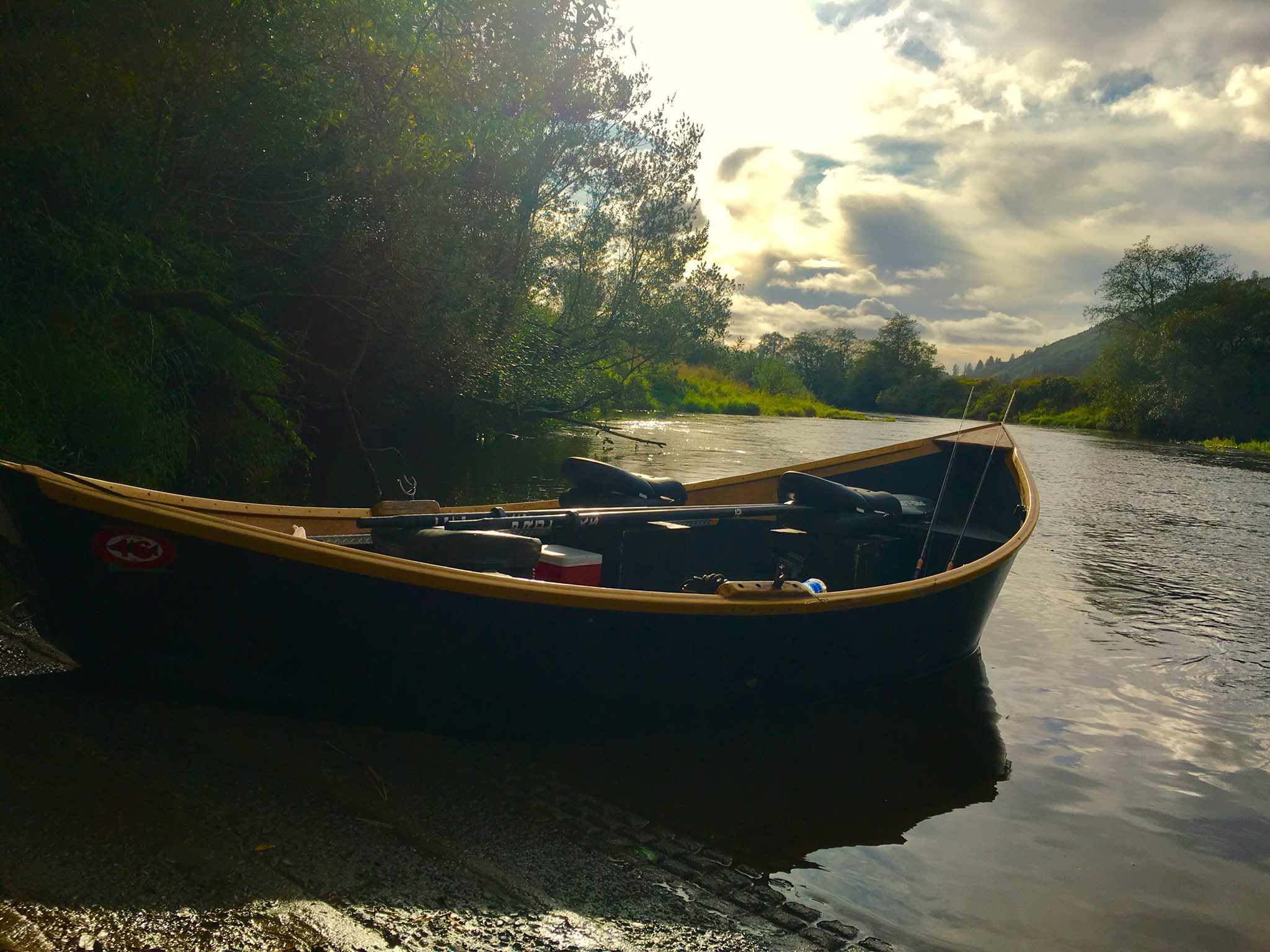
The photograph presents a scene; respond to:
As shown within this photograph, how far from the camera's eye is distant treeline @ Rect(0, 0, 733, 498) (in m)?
6.76

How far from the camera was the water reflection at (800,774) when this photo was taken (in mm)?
4082

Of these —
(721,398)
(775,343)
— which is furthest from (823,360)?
(721,398)

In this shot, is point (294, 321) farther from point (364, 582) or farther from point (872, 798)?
point (872, 798)

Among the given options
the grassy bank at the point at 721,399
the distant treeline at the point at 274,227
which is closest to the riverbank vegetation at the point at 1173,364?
the grassy bank at the point at 721,399

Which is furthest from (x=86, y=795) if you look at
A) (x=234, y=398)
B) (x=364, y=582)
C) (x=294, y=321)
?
(x=294, y=321)

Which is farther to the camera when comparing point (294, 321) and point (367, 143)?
point (294, 321)

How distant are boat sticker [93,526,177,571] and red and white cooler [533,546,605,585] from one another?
2.13 meters

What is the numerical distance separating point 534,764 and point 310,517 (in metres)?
2.34

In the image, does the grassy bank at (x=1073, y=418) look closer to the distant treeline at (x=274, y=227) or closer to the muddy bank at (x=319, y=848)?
the distant treeline at (x=274, y=227)

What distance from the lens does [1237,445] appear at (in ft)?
125

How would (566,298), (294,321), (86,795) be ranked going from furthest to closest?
(566,298)
(294,321)
(86,795)

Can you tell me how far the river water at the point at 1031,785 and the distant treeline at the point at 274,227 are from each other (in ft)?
18.0

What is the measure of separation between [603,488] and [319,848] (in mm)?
3612

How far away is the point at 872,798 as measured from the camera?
4566mm
